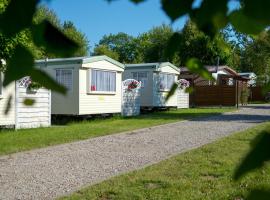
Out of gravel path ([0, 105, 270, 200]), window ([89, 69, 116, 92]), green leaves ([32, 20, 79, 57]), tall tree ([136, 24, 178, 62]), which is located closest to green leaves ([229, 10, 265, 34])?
green leaves ([32, 20, 79, 57])

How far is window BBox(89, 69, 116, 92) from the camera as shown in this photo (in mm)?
18703

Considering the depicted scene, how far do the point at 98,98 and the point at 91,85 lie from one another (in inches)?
28.3

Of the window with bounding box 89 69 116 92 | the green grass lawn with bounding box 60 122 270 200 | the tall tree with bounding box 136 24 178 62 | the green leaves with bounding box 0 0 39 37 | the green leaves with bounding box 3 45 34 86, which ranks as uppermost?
the tall tree with bounding box 136 24 178 62

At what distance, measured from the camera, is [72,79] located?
17938mm

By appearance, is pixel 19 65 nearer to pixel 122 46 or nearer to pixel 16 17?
pixel 16 17

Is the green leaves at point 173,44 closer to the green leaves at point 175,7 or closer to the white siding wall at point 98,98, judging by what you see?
the green leaves at point 175,7

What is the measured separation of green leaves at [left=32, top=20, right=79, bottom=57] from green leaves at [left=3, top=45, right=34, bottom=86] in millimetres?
29

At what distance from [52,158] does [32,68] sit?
8.36 meters

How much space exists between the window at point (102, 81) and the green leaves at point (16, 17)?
58.2 ft

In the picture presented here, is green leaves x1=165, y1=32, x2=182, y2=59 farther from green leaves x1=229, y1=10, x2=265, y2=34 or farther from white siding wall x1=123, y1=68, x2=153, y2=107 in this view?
white siding wall x1=123, y1=68, x2=153, y2=107

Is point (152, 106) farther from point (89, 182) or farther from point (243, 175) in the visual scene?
point (243, 175)

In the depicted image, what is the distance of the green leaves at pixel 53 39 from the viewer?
757 mm

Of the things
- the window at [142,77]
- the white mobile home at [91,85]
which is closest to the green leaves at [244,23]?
the white mobile home at [91,85]

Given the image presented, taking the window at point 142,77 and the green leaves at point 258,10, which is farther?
the window at point 142,77
